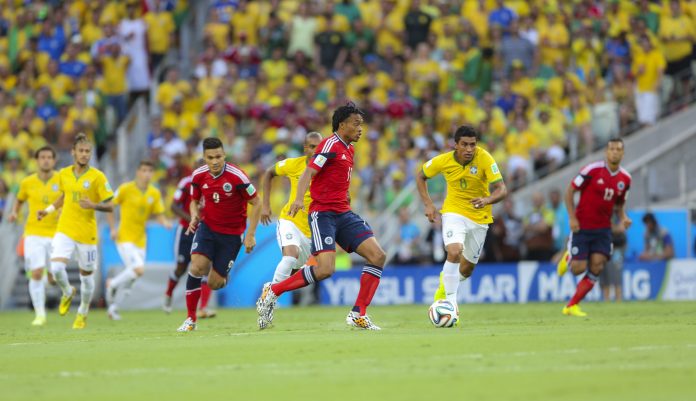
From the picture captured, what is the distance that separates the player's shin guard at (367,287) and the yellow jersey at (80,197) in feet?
16.4

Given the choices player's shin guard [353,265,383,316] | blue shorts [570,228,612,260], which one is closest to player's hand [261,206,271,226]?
player's shin guard [353,265,383,316]

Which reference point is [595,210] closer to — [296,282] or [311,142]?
[311,142]

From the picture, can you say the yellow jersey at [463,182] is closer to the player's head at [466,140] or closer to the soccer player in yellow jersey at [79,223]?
the player's head at [466,140]

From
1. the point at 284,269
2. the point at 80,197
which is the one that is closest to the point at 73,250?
the point at 80,197

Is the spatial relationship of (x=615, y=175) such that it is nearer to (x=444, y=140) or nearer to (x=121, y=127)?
(x=444, y=140)

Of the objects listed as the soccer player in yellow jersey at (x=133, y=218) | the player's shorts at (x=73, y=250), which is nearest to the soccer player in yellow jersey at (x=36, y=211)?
the soccer player in yellow jersey at (x=133, y=218)

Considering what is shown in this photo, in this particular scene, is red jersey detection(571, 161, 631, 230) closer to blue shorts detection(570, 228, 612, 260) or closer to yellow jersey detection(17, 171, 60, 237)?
blue shorts detection(570, 228, 612, 260)

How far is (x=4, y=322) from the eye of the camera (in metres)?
21.4

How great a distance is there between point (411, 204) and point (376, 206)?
725mm

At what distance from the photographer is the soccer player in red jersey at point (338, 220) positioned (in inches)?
572

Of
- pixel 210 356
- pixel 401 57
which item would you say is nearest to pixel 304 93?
pixel 401 57

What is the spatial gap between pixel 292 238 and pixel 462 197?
2.30 m

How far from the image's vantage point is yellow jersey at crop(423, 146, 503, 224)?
16.2 meters

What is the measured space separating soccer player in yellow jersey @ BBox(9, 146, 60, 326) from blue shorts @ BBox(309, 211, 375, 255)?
279 inches
